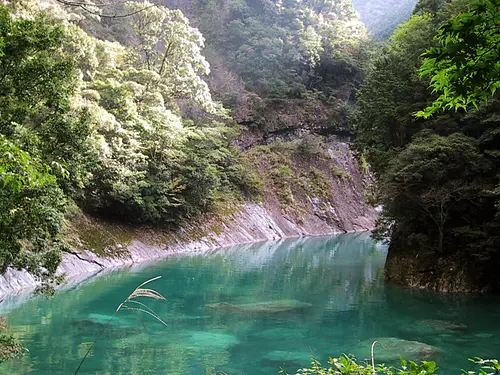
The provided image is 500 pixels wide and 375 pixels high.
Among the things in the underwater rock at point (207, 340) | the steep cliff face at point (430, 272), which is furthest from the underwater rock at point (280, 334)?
the steep cliff face at point (430, 272)

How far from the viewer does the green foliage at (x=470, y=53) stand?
275cm

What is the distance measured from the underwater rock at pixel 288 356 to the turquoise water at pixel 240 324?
0.03 m

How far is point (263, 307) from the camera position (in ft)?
48.6

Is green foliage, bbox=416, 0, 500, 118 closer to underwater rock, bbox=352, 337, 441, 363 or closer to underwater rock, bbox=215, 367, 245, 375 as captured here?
underwater rock, bbox=215, 367, 245, 375

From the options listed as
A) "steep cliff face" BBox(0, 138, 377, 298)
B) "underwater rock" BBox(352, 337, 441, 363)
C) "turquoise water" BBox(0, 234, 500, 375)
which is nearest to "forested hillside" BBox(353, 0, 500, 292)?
"turquoise water" BBox(0, 234, 500, 375)

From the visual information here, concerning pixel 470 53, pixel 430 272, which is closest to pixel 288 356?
pixel 470 53

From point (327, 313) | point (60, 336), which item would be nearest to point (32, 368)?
point (60, 336)

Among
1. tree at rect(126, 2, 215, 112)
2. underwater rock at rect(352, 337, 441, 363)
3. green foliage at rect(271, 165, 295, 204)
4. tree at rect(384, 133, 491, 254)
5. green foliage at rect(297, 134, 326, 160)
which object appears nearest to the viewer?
underwater rock at rect(352, 337, 441, 363)

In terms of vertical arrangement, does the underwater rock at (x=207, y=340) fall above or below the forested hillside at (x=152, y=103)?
below

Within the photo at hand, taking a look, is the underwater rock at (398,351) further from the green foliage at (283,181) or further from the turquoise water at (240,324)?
the green foliage at (283,181)

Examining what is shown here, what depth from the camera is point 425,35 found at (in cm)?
1880

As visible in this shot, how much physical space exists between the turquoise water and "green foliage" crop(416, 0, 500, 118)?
6.23 metres

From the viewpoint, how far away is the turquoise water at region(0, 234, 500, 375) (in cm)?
962

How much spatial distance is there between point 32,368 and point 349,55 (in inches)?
1874
